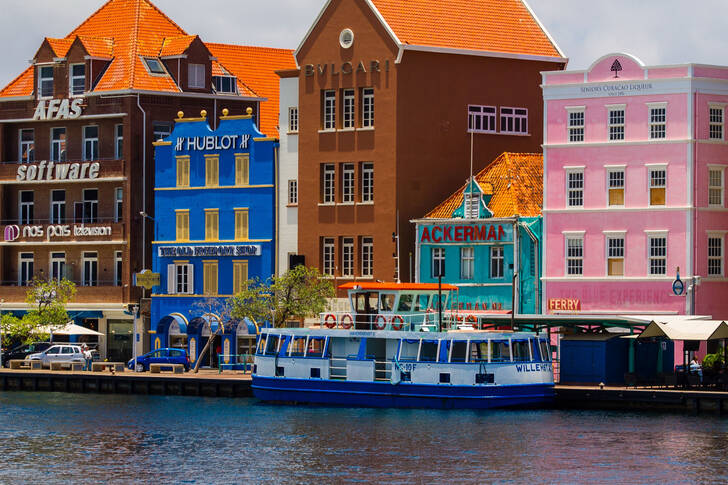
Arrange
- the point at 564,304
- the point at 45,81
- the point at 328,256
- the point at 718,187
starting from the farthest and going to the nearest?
the point at 45,81 < the point at 328,256 < the point at 564,304 < the point at 718,187

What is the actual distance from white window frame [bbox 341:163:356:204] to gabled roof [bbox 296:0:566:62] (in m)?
7.36

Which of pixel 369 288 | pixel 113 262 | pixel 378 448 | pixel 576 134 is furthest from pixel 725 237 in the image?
pixel 113 262

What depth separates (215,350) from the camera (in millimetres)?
113562

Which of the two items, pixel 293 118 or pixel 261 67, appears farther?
pixel 261 67

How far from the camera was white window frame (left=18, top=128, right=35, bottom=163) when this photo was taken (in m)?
123

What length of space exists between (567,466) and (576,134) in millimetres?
33185

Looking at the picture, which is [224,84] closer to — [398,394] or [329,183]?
[329,183]

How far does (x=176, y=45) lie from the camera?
389 ft

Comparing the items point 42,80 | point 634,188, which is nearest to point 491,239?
point 634,188

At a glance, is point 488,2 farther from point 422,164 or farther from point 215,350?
point 215,350

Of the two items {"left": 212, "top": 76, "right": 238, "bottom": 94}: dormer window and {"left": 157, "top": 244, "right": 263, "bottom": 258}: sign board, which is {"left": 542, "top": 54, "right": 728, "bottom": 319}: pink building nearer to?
{"left": 157, "top": 244, "right": 263, "bottom": 258}: sign board

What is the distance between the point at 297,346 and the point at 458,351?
31.0ft

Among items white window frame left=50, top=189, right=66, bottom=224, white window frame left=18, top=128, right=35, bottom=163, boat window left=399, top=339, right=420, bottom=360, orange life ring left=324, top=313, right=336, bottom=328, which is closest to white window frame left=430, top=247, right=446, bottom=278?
orange life ring left=324, top=313, right=336, bottom=328

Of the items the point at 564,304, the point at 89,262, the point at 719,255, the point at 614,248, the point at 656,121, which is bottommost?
the point at 564,304
